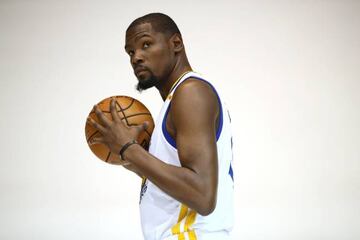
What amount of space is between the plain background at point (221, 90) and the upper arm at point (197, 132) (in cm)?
325

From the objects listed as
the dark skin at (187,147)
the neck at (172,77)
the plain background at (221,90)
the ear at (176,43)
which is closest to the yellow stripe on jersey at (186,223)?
the dark skin at (187,147)

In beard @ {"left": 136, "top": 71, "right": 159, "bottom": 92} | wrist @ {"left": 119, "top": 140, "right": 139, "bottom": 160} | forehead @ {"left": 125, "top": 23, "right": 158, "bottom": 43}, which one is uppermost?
forehead @ {"left": 125, "top": 23, "right": 158, "bottom": 43}

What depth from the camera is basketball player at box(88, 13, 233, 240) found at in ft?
4.14

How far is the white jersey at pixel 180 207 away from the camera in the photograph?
4.66ft

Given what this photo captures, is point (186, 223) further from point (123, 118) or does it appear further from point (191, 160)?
point (123, 118)

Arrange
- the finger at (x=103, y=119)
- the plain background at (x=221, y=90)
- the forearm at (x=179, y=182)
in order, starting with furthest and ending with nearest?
the plain background at (x=221, y=90), the finger at (x=103, y=119), the forearm at (x=179, y=182)

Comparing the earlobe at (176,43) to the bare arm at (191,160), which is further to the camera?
the earlobe at (176,43)

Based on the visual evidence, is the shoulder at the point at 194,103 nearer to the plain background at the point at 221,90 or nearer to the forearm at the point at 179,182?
the forearm at the point at 179,182

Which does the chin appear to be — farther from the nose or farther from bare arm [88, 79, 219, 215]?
bare arm [88, 79, 219, 215]

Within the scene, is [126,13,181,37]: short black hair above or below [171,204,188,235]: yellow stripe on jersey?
above

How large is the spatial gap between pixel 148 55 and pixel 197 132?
371 mm

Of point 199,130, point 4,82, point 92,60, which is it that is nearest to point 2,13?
point 4,82

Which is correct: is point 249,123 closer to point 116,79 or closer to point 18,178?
point 116,79

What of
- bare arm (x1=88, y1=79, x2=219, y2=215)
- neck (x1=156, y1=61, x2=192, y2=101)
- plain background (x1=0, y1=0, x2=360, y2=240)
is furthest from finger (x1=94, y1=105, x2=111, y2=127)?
plain background (x1=0, y1=0, x2=360, y2=240)
